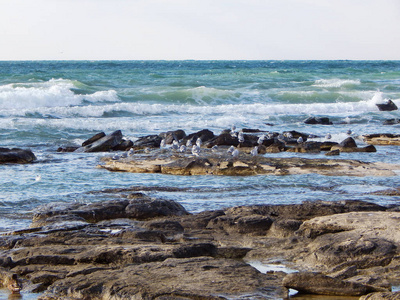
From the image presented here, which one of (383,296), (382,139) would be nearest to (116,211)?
(383,296)

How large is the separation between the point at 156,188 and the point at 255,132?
8.16 metres

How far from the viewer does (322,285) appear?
455 centimetres

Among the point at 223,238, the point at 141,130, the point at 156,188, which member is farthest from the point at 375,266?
the point at 141,130

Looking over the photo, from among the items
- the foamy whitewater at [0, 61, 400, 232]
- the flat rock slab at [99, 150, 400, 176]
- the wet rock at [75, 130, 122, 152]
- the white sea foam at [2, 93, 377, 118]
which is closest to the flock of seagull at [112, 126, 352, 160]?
the flat rock slab at [99, 150, 400, 176]

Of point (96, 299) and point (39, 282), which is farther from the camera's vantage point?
point (39, 282)

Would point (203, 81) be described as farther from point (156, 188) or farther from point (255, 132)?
point (156, 188)

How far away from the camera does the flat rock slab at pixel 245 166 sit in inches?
423

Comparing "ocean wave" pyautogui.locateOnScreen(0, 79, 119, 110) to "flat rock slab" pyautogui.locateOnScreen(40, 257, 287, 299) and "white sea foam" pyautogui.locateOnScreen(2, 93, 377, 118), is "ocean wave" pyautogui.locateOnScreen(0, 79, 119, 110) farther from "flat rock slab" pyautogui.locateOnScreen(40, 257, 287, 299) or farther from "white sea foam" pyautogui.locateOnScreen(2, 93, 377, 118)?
"flat rock slab" pyautogui.locateOnScreen(40, 257, 287, 299)

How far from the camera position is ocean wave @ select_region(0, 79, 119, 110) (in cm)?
2633

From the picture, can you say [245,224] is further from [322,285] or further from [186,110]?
[186,110]

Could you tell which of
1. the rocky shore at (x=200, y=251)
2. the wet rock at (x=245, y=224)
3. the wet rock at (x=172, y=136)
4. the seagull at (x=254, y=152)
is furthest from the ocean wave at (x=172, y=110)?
the wet rock at (x=245, y=224)

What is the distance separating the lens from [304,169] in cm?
1087

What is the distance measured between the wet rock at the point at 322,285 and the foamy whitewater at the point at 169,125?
3.61 metres

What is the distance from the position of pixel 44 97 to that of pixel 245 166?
Answer: 60.8 ft
